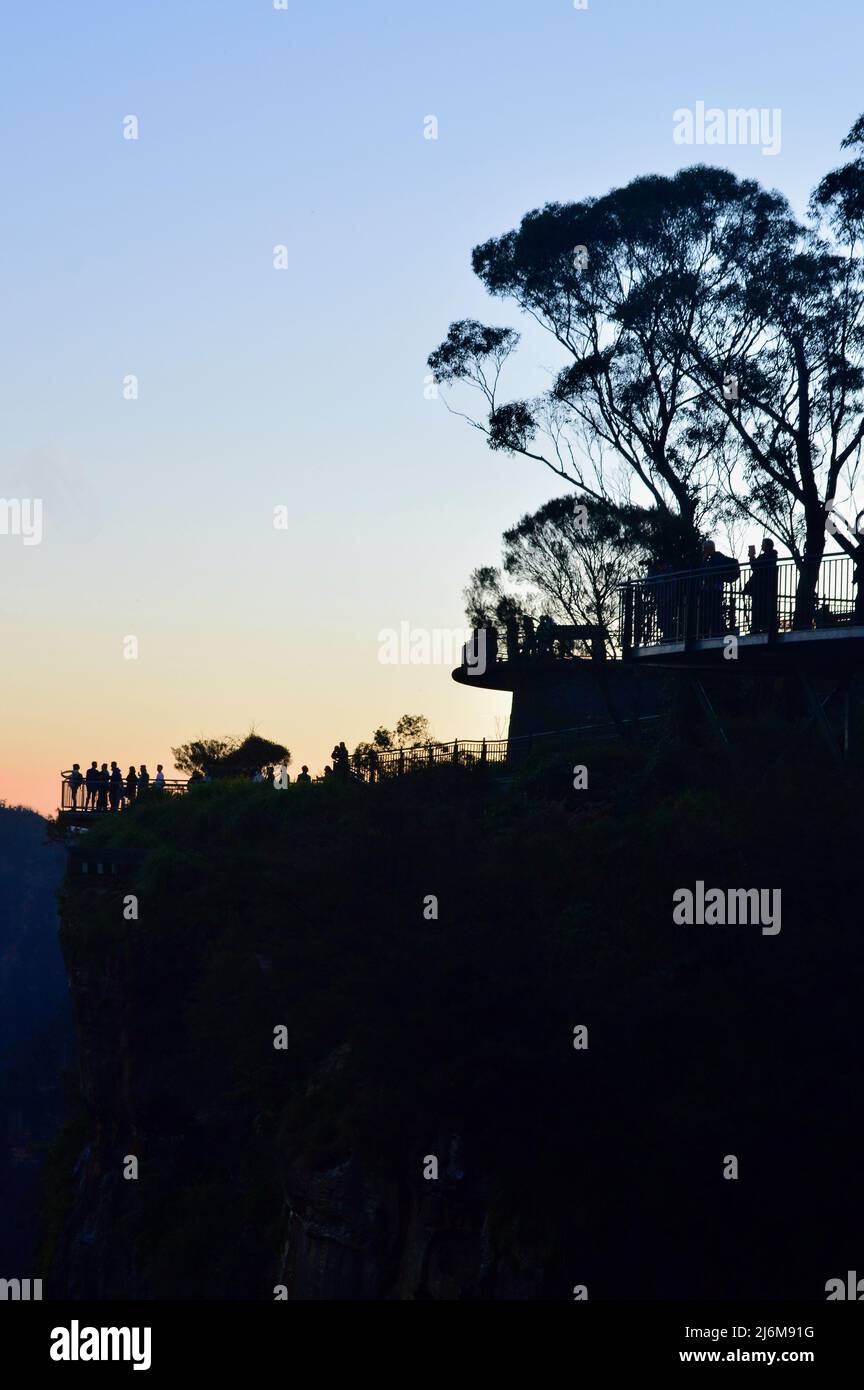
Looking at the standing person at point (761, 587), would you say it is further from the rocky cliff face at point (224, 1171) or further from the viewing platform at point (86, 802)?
the viewing platform at point (86, 802)

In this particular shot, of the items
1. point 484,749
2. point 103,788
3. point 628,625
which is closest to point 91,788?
point 103,788

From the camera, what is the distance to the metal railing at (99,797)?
4797 centimetres

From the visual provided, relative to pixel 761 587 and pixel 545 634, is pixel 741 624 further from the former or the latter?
pixel 545 634

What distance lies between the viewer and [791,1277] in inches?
827

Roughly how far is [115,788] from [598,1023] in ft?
96.3

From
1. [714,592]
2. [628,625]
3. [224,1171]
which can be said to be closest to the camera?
[714,592]

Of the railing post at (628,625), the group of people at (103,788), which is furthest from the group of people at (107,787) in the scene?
the railing post at (628,625)

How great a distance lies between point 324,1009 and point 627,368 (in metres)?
21.3

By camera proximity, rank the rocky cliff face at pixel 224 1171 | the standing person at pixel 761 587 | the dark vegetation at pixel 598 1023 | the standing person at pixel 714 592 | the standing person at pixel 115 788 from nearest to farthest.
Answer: the dark vegetation at pixel 598 1023, the rocky cliff face at pixel 224 1171, the standing person at pixel 761 587, the standing person at pixel 714 592, the standing person at pixel 115 788

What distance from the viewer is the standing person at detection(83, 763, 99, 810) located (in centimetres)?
4884

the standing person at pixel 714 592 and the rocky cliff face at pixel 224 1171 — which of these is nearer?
the rocky cliff face at pixel 224 1171

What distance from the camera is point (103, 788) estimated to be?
49375 mm

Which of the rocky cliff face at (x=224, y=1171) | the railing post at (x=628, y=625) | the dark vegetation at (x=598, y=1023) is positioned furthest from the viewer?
the railing post at (x=628, y=625)

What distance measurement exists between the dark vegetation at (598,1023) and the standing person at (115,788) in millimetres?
19899
